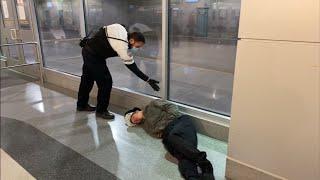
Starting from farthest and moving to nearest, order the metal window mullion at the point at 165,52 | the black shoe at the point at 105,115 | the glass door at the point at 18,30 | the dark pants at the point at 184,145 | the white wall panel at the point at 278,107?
the glass door at the point at 18,30 → the black shoe at the point at 105,115 → the metal window mullion at the point at 165,52 → the dark pants at the point at 184,145 → the white wall panel at the point at 278,107

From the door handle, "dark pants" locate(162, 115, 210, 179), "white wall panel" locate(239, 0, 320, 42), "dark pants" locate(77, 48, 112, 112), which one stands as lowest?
"dark pants" locate(162, 115, 210, 179)

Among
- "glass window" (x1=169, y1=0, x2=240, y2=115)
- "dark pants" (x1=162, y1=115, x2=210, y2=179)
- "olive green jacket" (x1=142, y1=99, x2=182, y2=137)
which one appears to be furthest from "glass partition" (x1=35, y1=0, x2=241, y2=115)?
"dark pants" (x1=162, y1=115, x2=210, y2=179)

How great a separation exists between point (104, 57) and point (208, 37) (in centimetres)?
170

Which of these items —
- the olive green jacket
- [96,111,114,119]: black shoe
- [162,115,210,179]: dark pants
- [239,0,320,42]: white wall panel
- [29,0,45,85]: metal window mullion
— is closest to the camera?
[239,0,320,42]: white wall panel

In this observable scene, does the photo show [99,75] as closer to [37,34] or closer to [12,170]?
[12,170]

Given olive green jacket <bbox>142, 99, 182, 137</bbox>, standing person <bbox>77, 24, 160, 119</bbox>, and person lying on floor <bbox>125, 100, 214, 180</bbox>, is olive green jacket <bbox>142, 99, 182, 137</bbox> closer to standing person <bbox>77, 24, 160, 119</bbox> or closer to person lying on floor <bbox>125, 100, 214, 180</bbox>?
person lying on floor <bbox>125, 100, 214, 180</bbox>

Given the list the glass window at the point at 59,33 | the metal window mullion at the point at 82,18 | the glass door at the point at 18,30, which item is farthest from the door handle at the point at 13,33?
the metal window mullion at the point at 82,18

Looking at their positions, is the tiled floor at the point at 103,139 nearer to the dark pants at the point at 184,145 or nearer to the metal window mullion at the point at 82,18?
the dark pants at the point at 184,145

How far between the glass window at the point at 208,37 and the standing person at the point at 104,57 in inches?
17.9

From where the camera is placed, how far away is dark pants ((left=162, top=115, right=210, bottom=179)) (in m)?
1.99

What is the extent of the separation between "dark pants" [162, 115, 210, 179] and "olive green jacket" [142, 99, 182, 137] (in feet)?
0.26

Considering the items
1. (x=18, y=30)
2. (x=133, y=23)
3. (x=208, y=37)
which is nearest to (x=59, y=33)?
(x=18, y=30)

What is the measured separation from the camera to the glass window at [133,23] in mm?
3461

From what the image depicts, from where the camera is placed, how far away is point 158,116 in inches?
104
